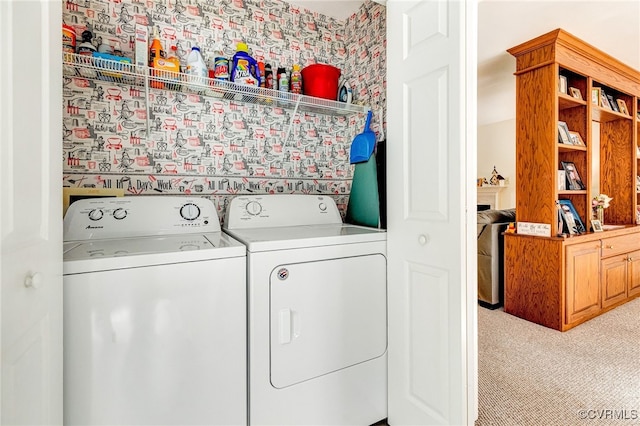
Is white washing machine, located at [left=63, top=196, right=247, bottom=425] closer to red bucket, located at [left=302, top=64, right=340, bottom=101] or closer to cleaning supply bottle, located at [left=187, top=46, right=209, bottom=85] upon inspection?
cleaning supply bottle, located at [left=187, top=46, right=209, bottom=85]

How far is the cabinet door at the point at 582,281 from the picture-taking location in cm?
262

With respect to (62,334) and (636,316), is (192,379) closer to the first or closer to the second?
(62,334)

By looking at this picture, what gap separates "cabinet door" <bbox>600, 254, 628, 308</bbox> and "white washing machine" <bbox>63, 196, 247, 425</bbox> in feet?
11.4

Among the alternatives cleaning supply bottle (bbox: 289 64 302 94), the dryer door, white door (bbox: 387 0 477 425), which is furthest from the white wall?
the dryer door

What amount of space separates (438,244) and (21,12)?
1.39 m

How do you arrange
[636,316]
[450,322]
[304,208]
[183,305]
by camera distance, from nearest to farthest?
[183,305]
[450,322]
[304,208]
[636,316]

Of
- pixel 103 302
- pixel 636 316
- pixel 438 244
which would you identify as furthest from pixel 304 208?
pixel 636 316

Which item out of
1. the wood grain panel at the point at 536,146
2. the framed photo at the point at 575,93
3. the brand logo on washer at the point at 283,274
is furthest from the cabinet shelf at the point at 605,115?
the brand logo on washer at the point at 283,274

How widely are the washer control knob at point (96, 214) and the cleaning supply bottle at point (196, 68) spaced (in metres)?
0.83

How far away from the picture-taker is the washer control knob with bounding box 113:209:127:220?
1478mm

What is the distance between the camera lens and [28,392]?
0.73 metres

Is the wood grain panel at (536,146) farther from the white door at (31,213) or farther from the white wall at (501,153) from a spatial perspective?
the white wall at (501,153)

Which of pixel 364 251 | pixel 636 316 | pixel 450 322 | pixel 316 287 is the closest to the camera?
pixel 450 322

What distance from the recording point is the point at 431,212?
1.31 metres
